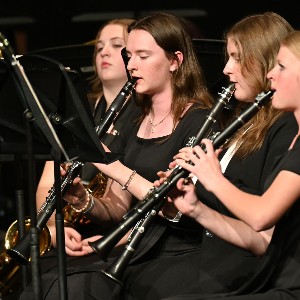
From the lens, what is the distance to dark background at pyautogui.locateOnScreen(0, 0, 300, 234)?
5094mm

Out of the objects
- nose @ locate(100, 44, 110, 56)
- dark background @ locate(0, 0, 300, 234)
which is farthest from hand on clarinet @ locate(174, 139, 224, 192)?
dark background @ locate(0, 0, 300, 234)

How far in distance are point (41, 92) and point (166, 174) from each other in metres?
0.44

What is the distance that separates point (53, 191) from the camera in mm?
2871

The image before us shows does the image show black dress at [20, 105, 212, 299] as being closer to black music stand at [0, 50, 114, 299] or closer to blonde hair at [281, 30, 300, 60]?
black music stand at [0, 50, 114, 299]

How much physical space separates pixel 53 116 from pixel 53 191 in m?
0.55

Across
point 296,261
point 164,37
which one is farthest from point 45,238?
point 296,261

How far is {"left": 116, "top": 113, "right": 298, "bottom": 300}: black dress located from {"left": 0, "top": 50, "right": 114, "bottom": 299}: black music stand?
15.6 inches

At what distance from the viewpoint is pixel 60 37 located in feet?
17.9

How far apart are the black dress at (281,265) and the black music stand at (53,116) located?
49 cm

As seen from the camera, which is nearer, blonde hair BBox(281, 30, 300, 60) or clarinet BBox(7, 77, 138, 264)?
blonde hair BBox(281, 30, 300, 60)

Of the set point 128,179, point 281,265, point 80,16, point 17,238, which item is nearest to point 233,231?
point 281,265

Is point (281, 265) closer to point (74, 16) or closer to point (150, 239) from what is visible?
point (150, 239)

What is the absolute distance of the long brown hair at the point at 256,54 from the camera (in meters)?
2.59

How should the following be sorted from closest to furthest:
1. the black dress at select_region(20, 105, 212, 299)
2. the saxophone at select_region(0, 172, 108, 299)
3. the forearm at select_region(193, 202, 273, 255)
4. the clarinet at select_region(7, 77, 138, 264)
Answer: the forearm at select_region(193, 202, 273, 255) → the clarinet at select_region(7, 77, 138, 264) → the black dress at select_region(20, 105, 212, 299) → the saxophone at select_region(0, 172, 108, 299)
